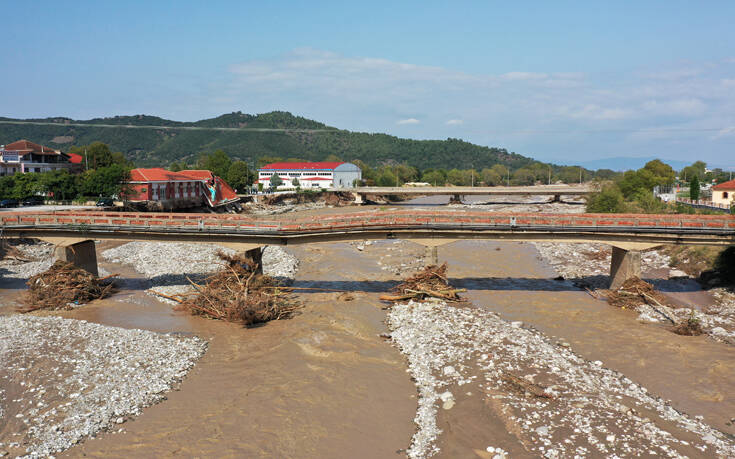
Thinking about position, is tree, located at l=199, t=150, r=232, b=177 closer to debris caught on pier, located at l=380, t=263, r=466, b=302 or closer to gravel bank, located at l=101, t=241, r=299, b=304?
gravel bank, located at l=101, t=241, r=299, b=304

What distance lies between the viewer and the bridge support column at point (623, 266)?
30.4 m

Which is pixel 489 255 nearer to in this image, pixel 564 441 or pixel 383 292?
pixel 383 292

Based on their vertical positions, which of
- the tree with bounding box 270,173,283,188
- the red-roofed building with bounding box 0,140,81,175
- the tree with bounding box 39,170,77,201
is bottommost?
the tree with bounding box 39,170,77,201

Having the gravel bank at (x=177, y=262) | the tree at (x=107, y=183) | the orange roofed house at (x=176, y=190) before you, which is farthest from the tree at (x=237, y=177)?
the gravel bank at (x=177, y=262)

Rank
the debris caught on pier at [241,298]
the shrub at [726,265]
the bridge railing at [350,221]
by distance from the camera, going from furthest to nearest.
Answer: the shrub at [726,265]
the bridge railing at [350,221]
the debris caught on pier at [241,298]

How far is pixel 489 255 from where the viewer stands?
1877 inches

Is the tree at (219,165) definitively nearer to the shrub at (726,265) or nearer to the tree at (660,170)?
the tree at (660,170)

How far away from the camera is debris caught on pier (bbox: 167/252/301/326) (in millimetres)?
26891

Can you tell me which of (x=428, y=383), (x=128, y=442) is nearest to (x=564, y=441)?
(x=428, y=383)

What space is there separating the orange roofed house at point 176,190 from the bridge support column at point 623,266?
60307 mm

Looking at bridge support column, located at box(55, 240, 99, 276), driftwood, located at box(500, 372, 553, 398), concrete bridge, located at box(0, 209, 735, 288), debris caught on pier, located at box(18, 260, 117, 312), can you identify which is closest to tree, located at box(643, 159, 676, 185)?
concrete bridge, located at box(0, 209, 735, 288)

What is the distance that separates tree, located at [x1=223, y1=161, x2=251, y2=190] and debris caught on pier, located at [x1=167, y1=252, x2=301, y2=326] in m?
85.3

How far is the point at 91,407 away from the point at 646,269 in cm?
3923

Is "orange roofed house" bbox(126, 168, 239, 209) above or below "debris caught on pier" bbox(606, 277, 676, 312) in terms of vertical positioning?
above
